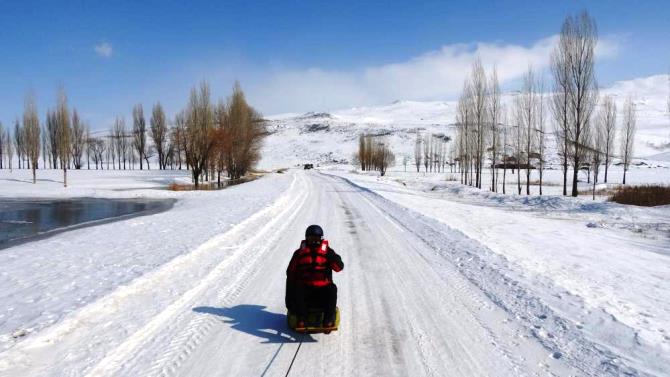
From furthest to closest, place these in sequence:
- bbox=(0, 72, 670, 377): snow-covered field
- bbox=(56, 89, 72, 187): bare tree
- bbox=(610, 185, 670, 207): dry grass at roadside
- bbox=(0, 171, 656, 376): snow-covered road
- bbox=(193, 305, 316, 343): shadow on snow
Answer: bbox=(56, 89, 72, 187): bare tree → bbox=(610, 185, 670, 207): dry grass at roadside → bbox=(193, 305, 316, 343): shadow on snow → bbox=(0, 72, 670, 377): snow-covered field → bbox=(0, 171, 656, 376): snow-covered road

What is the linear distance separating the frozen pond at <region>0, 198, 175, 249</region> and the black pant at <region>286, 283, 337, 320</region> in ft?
40.1

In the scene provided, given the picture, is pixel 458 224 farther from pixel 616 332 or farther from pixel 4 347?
pixel 4 347

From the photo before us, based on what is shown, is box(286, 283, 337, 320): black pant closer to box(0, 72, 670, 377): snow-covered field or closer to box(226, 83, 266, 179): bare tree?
box(0, 72, 670, 377): snow-covered field

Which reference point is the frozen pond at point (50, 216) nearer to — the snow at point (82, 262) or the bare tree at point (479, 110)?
the snow at point (82, 262)

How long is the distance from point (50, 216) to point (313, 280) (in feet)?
Result: 69.3

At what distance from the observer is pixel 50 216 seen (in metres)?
21.9

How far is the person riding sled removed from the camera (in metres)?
5.58

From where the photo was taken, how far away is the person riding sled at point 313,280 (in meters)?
5.58

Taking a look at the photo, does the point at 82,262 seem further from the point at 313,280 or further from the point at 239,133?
the point at 239,133

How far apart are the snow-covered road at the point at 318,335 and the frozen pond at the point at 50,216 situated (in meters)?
9.89

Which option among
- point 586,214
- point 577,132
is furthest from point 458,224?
point 577,132

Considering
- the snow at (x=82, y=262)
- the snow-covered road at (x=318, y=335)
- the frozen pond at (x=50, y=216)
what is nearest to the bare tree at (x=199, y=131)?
the frozen pond at (x=50, y=216)

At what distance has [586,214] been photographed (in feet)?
67.1

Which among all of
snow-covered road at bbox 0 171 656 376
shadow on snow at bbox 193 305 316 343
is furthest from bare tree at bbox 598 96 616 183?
shadow on snow at bbox 193 305 316 343
